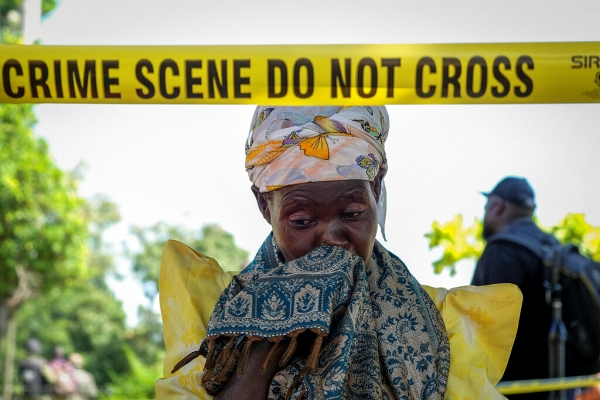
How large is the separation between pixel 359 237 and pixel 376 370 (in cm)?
33

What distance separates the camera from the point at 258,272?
2471 mm

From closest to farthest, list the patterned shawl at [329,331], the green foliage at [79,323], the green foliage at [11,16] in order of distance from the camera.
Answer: the patterned shawl at [329,331]
the green foliage at [11,16]
the green foliage at [79,323]

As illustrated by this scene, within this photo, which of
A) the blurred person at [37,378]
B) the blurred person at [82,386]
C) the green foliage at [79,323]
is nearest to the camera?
the blurred person at [82,386]

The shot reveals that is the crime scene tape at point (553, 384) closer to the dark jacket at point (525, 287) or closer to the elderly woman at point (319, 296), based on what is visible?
the dark jacket at point (525, 287)

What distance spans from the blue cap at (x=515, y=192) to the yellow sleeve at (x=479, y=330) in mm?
3960

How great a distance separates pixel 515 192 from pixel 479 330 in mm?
4096

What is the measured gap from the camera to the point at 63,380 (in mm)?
15766

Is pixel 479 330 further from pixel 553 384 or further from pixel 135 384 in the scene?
pixel 135 384

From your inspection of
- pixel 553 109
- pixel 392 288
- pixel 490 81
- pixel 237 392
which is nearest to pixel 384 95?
pixel 490 81

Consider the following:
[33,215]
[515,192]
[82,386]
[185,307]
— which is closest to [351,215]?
[185,307]

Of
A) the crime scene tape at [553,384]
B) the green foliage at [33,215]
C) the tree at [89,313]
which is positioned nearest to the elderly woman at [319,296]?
the crime scene tape at [553,384]

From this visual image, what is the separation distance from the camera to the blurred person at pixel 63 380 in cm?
1559

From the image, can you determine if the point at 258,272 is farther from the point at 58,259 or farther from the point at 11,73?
the point at 58,259

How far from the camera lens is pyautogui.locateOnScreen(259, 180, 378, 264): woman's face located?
7.82 feet
